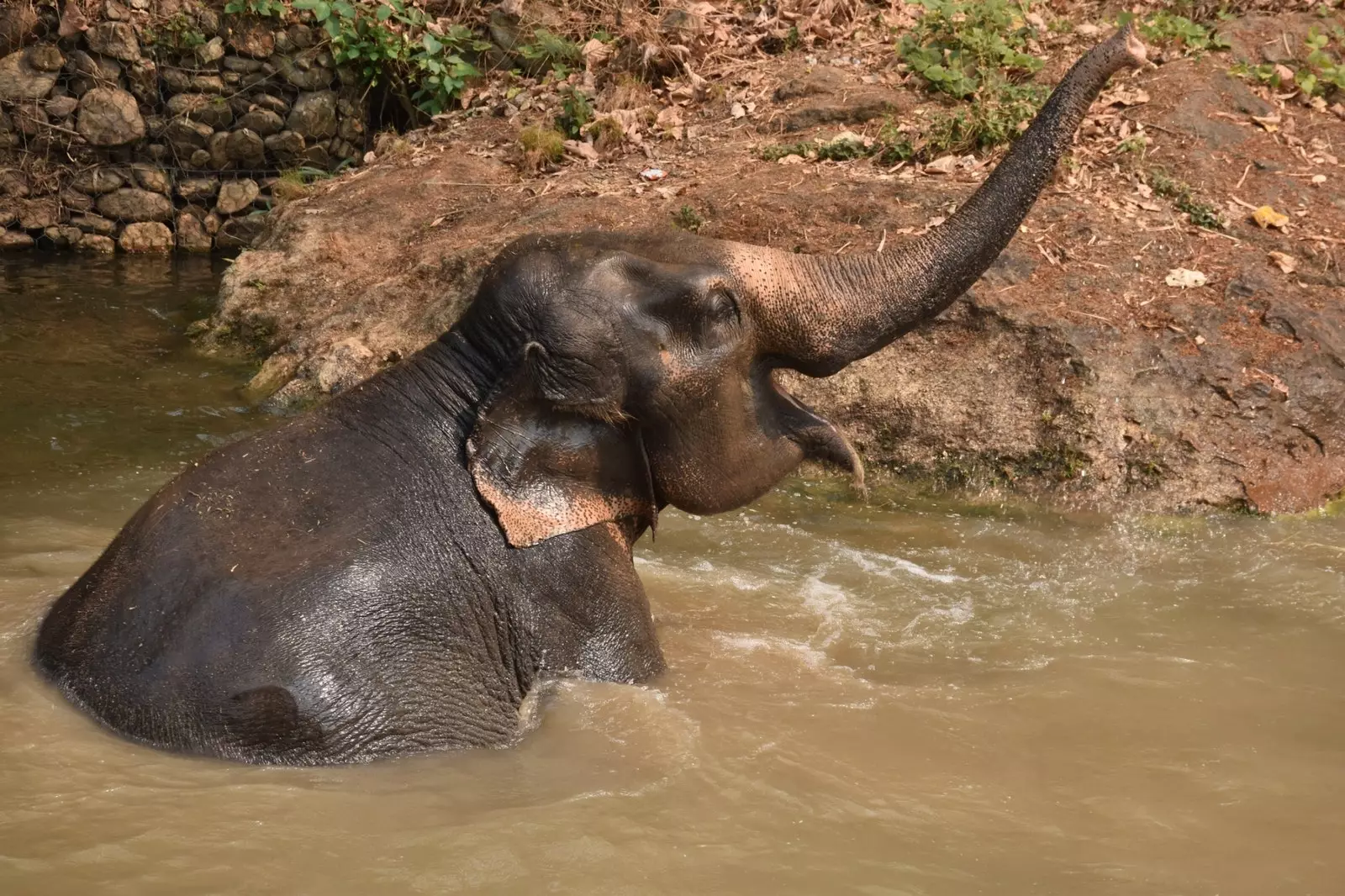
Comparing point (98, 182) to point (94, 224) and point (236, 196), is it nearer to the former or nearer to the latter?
point (94, 224)

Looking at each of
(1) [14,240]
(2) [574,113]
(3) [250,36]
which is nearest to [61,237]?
(1) [14,240]

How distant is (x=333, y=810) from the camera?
4.04 metres

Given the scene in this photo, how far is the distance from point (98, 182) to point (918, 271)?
521 inches

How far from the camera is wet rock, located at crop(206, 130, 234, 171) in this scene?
1577cm

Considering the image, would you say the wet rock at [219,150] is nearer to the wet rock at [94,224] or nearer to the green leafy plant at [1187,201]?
the wet rock at [94,224]

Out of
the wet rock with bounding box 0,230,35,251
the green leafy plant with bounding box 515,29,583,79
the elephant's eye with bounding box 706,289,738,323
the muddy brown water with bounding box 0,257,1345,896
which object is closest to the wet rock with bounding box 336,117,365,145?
the green leafy plant with bounding box 515,29,583,79

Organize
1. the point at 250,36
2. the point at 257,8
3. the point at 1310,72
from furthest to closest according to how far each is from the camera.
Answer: the point at 250,36 → the point at 257,8 → the point at 1310,72

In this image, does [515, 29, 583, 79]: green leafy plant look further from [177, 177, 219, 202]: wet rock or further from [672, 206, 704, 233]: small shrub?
[177, 177, 219, 202]: wet rock

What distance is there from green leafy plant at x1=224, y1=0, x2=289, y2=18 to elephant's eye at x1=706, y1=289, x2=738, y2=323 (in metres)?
12.1

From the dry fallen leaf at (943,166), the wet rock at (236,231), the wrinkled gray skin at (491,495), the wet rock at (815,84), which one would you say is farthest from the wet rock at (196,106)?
the wrinkled gray skin at (491,495)

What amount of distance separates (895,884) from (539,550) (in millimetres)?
1639

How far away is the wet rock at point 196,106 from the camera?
1564 cm

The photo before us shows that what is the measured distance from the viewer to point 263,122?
618 inches

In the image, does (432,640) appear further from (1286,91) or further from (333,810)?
(1286,91)
